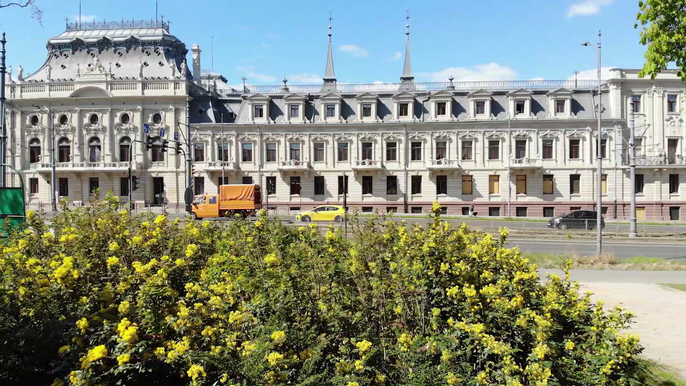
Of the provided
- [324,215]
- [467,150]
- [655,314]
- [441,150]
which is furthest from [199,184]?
[655,314]

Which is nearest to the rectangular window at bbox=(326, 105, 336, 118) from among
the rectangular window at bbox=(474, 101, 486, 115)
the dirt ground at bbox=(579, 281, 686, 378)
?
the rectangular window at bbox=(474, 101, 486, 115)

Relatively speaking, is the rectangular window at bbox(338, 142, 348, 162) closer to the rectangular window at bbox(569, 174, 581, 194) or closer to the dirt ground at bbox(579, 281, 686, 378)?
the rectangular window at bbox(569, 174, 581, 194)

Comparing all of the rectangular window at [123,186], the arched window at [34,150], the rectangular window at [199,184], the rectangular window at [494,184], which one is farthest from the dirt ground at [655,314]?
the arched window at [34,150]

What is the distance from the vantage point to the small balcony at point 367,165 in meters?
48.5

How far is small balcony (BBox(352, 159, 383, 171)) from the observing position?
4853cm

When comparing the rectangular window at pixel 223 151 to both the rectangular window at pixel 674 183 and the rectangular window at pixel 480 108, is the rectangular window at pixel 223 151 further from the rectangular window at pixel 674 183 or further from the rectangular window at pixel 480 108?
the rectangular window at pixel 674 183

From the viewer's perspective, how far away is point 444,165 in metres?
48.0

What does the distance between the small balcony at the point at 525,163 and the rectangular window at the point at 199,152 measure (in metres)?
32.5

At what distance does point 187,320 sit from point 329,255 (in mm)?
2496

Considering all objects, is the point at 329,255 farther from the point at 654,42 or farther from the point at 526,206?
the point at 526,206

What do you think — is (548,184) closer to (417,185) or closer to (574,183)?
(574,183)

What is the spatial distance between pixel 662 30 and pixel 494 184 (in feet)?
100

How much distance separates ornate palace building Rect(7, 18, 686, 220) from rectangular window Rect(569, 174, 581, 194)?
212 mm

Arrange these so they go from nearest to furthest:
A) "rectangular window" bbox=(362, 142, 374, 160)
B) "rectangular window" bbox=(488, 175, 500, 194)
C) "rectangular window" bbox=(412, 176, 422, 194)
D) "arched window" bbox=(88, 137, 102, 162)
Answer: "rectangular window" bbox=(488, 175, 500, 194), "rectangular window" bbox=(412, 176, 422, 194), "rectangular window" bbox=(362, 142, 374, 160), "arched window" bbox=(88, 137, 102, 162)
